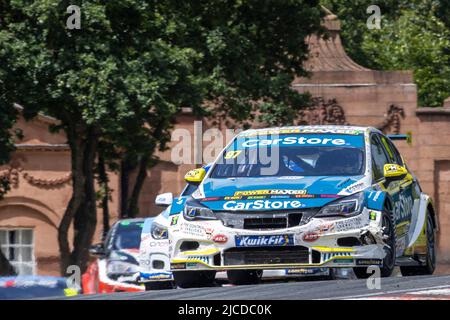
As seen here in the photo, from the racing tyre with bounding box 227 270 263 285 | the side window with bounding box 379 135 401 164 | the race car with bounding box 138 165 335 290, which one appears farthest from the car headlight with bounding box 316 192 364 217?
the race car with bounding box 138 165 335 290

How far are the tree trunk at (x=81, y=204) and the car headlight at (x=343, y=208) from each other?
16244 mm

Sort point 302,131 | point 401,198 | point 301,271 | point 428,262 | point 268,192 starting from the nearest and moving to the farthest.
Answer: point 268,192
point 301,271
point 401,198
point 302,131
point 428,262

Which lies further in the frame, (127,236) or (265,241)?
(127,236)

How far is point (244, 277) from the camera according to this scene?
48.5ft

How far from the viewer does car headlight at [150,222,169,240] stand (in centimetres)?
1602

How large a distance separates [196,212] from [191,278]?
81cm

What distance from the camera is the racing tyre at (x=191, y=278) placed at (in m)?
13.8

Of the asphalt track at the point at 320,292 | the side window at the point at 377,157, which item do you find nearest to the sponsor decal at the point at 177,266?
the asphalt track at the point at 320,292

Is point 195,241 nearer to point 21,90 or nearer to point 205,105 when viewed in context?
point 21,90

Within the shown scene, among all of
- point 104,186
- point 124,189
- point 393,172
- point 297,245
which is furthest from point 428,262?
point 124,189

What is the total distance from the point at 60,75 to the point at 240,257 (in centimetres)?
1346

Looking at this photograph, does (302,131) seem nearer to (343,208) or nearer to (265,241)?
(343,208)

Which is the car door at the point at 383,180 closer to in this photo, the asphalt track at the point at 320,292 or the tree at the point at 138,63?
the asphalt track at the point at 320,292
